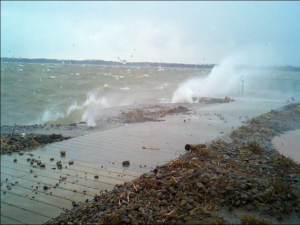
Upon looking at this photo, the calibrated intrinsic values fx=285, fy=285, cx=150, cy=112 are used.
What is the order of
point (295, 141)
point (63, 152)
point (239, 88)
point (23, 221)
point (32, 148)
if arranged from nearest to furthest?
point (23, 221) < point (63, 152) < point (32, 148) < point (295, 141) < point (239, 88)

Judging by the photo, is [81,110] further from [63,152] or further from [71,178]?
[71,178]

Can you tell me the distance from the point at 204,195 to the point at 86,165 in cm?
234

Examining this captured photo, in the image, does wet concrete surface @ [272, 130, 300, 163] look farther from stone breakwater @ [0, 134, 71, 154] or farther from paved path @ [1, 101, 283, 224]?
stone breakwater @ [0, 134, 71, 154]

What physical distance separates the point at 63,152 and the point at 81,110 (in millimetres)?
10699

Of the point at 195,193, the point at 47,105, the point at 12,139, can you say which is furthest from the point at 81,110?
the point at 195,193

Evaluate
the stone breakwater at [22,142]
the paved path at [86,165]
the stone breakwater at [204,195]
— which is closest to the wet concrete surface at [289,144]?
the stone breakwater at [204,195]

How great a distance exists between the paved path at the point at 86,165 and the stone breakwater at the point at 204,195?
0.96 feet

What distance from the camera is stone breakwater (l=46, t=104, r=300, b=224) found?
3.08m

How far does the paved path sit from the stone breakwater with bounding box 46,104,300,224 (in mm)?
293

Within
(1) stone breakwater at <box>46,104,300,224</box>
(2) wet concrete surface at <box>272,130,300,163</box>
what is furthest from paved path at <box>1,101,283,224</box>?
(2) wet concrete surface at <box>272,130,300,163</box>

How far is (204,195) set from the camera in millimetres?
3586

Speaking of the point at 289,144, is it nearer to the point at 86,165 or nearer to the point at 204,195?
the point at 204,195

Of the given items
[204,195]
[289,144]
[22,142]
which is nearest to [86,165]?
[22,142]

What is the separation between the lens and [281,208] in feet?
10.5
